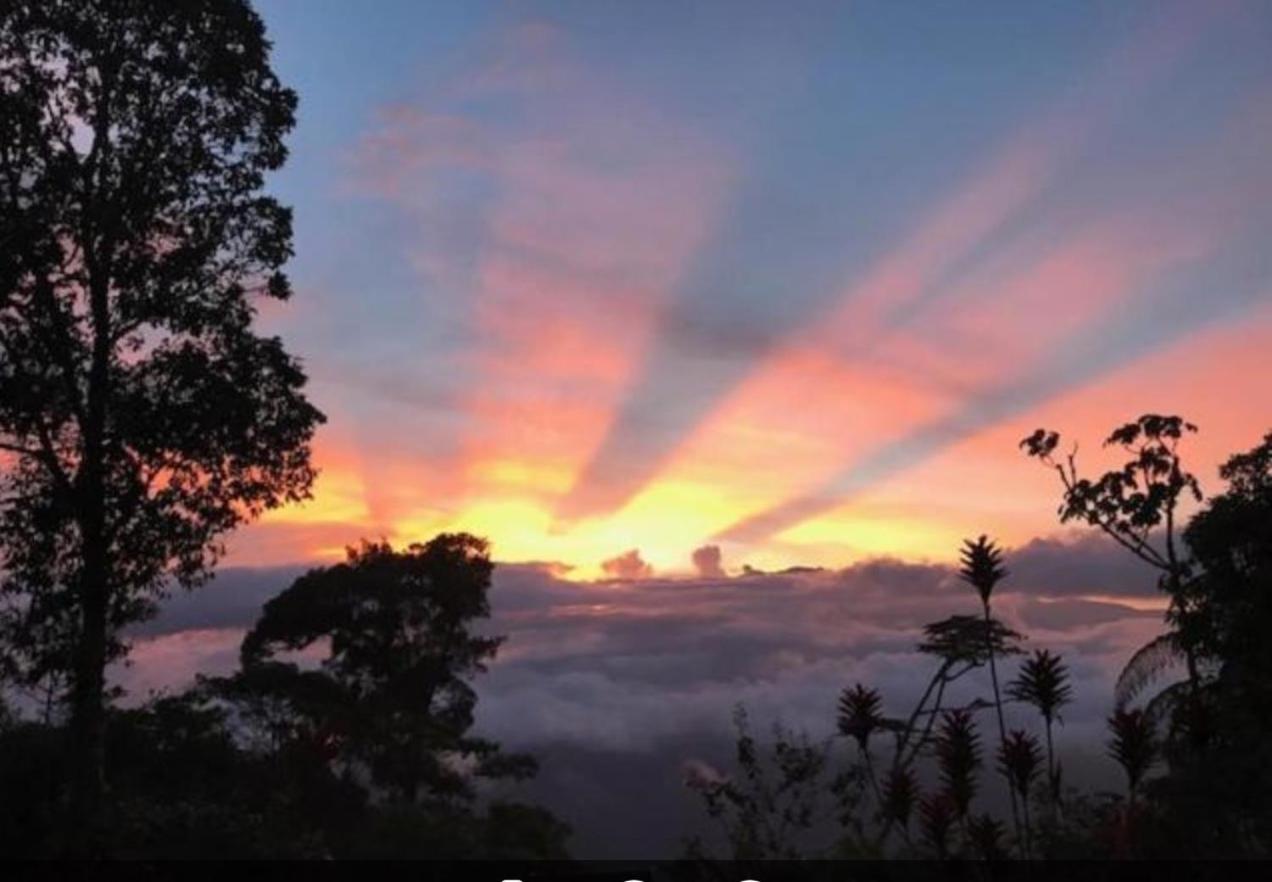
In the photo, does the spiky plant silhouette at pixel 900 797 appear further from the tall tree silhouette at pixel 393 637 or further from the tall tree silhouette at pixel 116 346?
the tall tree silhouette at pixel 393 637

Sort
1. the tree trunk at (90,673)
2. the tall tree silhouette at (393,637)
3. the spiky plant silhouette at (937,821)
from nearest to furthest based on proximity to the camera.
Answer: the spiky plant silhouette at (937,821) < the tree trunk at (90,673) < the tall tree silhouette at (393,637)

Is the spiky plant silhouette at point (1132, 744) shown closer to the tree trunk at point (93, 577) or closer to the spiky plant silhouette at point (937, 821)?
the spiky plant silhouette at point (937, 821)

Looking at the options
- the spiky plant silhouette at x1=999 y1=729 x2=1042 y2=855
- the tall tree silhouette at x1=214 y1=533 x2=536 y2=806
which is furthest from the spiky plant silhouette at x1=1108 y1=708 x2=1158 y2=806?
the tall tree silhouette at x1=214 y1=533 x2=536 y2=806

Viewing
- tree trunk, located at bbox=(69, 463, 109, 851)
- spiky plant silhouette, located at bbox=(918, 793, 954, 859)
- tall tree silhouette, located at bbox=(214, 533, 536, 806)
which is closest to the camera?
spiky plant silhouette, located at bbox=(918, 793, 954, 859)

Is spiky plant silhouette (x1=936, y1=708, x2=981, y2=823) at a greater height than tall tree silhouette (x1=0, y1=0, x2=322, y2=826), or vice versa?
tall tree silhouette (x1=0, y1=0, x2=322, y2=826)

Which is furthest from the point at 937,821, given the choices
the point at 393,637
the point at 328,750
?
the point at 393,637

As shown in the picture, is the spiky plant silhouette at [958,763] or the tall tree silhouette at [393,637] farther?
the tall tree silhouette at [393,637]

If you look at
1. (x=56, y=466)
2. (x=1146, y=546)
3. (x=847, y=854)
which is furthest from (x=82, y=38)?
(x=1146, y=546)

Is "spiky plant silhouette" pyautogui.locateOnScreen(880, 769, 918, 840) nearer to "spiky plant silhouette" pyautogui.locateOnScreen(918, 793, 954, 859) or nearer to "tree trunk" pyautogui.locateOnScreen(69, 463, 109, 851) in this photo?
"spiky plant silhouette" pyautogui.locateOnScreen(918, 793, 954, 859)

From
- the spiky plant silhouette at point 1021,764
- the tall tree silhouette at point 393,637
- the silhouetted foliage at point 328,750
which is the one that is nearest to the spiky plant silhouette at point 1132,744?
the spiky plant silhouette at point 1021,764

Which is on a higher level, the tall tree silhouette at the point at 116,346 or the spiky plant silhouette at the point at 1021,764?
the tall tree silhouette at the point at 116,346

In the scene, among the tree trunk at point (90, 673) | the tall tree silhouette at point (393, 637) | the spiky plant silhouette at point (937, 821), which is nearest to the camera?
the spiky plant silhouette at point (937, 821)

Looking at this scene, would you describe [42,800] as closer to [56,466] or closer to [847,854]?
[56,466]

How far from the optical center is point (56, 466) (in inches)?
758
